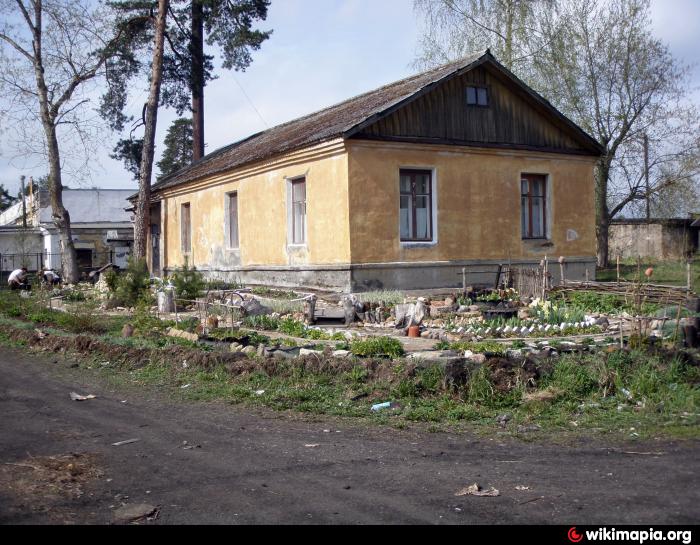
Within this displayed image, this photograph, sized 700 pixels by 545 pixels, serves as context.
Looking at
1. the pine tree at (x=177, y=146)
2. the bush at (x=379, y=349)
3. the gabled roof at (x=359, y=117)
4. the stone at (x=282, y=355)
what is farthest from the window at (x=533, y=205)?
the pine tree at (x=177, y=146)

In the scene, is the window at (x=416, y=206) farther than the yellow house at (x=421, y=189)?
Yes

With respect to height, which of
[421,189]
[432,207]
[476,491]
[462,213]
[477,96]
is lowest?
[476,491]

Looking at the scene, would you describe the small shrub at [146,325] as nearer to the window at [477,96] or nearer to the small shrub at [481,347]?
the small shrub at [481,347]

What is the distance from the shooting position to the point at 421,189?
18125 mm

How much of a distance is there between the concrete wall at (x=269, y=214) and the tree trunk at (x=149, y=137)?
97 cm

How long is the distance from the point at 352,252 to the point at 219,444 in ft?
34.2

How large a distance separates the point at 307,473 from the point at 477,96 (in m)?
14.9

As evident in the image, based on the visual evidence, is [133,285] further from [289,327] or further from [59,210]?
[59,210]

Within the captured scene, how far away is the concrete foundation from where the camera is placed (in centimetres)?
1705

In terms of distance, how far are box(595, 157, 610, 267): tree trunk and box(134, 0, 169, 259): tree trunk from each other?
59.4 ft

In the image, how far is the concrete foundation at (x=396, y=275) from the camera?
1705 cm

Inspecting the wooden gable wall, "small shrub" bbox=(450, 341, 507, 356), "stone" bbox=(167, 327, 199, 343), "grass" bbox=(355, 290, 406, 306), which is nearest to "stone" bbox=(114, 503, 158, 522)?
"small shrub" bbox=(450, 341, 507, 356)

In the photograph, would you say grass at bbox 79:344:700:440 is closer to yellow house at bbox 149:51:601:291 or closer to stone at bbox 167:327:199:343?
stone at bbox 167:327:199:343
